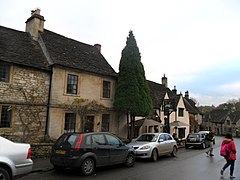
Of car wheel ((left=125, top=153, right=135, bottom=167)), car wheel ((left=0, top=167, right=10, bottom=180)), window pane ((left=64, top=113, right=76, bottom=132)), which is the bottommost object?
car wheel ((left=125, top=153, right=135, bottom=167))

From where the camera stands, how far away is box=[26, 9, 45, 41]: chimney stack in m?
17.4

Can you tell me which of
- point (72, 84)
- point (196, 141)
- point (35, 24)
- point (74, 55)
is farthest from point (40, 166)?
point (196, 141)

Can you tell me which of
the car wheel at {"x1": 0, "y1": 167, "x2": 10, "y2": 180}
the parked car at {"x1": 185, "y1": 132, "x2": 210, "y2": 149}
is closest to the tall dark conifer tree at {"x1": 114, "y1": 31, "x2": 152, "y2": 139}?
the parked car at {"x1": 185, "y1": 132, "x2": 210, "y2": 149}

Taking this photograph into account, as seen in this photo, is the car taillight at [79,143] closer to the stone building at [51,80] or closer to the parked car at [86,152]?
the parked car at [86,152]

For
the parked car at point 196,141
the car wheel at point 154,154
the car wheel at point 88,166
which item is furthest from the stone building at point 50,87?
the car wheel at point 88,166

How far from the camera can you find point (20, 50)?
15.4m

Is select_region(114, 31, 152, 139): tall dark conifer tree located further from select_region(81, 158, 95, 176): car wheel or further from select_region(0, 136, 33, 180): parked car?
select_region(0, 136, 33, 180): parked car

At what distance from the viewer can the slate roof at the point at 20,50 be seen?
14078mm

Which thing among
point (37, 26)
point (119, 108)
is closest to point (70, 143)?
point (119, 108)

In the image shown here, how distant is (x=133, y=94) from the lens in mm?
18141

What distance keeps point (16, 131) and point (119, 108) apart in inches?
320

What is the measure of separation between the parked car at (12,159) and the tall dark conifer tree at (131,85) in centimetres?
1188

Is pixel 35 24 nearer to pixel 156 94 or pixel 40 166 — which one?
pixel 40 166

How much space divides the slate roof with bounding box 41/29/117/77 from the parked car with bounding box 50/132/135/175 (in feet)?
25.9
